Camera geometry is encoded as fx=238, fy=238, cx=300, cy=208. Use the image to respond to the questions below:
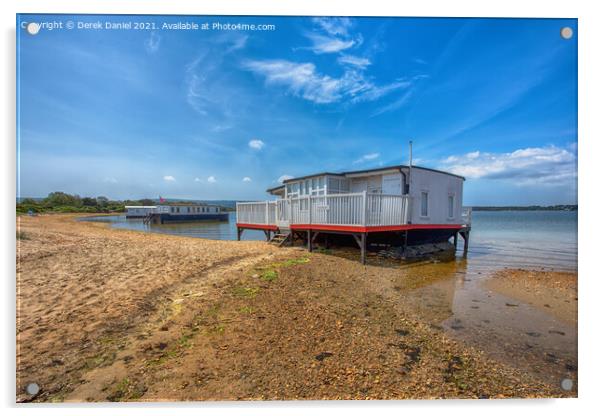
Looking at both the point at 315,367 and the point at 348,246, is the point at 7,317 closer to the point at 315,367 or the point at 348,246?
the point at 315,367

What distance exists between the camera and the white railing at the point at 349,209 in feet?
24.6

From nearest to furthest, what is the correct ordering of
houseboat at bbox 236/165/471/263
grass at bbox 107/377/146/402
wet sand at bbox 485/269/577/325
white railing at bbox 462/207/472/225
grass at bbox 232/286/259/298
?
grass at bbox 107/377/146/402, grass at bbox 232/286/259/298, wet sand at bbox 485/269/577/325, houseboat at bbox 236/165/471/263, white railing at bbox 462/207/472/225

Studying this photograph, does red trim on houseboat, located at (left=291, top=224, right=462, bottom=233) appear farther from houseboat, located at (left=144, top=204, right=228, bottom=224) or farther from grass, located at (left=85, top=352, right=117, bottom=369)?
houseboat, located at (left=144, top=204, right=228, bottom=224)

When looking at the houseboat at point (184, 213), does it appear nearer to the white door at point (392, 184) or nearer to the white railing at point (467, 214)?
the white door at point (392, 184)

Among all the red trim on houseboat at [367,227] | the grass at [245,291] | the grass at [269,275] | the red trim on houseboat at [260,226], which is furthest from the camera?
the red trim on houseboat at [260,226]

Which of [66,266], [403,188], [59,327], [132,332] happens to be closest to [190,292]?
[132,332]

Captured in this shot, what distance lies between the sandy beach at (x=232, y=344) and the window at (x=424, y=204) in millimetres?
4754

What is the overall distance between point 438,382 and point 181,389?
242 centimetres

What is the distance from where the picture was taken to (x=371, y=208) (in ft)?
25.0

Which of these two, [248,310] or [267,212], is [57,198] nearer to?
[248,310]

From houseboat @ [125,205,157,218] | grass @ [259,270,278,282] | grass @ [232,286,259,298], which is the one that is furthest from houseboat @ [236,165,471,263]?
houseboat @ [125,205,157,218]

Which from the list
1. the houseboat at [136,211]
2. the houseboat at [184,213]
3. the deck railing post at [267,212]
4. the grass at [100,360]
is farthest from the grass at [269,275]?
the houseboat at [136,211]

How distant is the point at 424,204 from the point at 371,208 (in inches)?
126

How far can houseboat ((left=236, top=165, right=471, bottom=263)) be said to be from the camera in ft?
25.2
